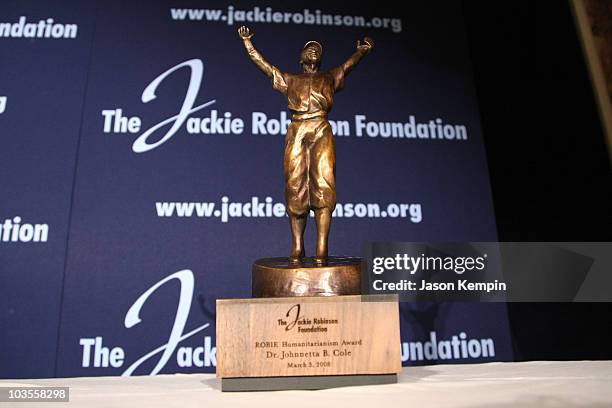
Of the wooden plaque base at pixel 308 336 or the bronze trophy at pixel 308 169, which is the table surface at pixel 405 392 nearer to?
the wooden plaque base at pixel 308 336

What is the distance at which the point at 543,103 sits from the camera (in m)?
1.69

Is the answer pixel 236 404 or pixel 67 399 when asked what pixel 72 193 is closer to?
pixel 67 399

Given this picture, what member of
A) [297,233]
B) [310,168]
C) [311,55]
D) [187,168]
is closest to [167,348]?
[187,168]

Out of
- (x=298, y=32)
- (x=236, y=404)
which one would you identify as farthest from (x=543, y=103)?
(x=236, y=404)

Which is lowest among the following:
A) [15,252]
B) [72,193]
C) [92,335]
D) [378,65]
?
[92,335]

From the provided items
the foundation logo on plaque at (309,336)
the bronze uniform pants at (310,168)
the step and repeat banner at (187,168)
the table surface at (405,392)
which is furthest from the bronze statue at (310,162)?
the step and repeat banner at (187,168)

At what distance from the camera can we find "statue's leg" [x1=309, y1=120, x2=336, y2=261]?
0.93m

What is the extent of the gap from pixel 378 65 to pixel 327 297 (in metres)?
1.16

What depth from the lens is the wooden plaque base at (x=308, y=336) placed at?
79cm

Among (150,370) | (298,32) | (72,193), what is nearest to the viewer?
(150,370)

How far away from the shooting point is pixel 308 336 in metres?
0.80

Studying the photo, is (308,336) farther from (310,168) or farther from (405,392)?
(310,168)

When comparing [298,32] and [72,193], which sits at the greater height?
[298,32]

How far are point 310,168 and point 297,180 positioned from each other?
0.04m
